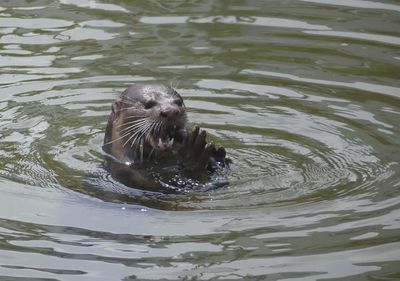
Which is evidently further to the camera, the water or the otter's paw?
the otter's paw

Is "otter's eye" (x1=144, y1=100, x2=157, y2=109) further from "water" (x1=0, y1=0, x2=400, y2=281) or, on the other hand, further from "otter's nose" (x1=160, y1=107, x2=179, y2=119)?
"water" (x1=0, y1=0, x2=400, y2=281)

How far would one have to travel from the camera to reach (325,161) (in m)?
8.52

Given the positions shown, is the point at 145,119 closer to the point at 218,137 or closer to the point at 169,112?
the point at 169,112

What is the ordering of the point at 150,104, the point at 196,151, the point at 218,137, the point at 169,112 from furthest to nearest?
the point at 218,137 → the point at 150,104 → the point at 169,112 → the point at 196,151

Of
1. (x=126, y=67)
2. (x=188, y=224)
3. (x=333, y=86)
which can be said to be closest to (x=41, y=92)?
(x=126, y=67)

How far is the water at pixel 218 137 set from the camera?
7.05m

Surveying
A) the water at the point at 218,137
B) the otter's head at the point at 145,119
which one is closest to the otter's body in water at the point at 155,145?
the otter's head at the point at 145,119

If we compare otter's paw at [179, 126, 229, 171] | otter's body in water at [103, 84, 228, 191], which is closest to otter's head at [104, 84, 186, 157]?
otter's body in water at [103, 84, 228, 191]

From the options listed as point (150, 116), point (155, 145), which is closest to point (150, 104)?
point (150, 116)

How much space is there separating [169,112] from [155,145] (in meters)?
0.30

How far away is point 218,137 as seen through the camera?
921 cm

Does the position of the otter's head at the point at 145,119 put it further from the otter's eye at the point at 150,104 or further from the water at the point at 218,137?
the water at the point at 218,137

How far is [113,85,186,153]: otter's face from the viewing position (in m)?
8.40

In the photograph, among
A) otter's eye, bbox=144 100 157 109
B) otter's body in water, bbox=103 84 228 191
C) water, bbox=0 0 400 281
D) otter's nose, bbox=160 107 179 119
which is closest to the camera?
water, bbox=0 0 400 281
